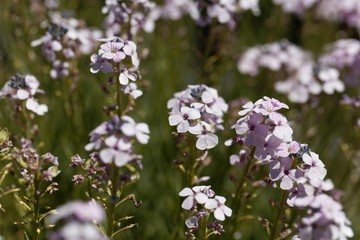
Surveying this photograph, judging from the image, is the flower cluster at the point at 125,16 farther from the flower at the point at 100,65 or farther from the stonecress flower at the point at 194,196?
the stonecress flower at the point at 194,196

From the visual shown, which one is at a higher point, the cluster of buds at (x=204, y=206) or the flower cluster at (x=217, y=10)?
the flower cluster at (x=217, y=10)

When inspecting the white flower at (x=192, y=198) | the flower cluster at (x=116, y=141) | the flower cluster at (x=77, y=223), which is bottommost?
the flower cluster at (x=77, y=223)

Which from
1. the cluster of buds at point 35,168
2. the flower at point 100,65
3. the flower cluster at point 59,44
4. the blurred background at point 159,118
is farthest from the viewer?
the blurred background at point 159,118

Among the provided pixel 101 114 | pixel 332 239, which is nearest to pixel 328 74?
pixel 101 114

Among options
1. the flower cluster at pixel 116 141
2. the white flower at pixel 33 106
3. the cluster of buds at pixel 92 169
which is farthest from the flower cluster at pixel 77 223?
the white flower at pixel 33 106

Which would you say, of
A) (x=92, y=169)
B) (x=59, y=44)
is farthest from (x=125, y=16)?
(x=92, y=169)

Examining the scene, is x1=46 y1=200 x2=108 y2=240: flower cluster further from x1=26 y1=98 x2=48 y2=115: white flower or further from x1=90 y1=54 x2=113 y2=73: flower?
x1=26 y1=98 x2=48 y2=115: white flower

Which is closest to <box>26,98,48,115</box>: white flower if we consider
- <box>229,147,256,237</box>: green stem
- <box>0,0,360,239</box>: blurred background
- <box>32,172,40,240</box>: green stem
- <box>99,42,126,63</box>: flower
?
<box>0,0,360,239</box>: blurred background
